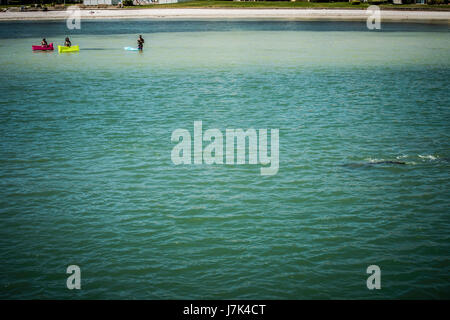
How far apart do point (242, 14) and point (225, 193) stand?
145m

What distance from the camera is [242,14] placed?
161625mm

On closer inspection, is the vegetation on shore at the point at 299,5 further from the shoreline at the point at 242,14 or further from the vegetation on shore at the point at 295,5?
the shoreline at the point at 242,14

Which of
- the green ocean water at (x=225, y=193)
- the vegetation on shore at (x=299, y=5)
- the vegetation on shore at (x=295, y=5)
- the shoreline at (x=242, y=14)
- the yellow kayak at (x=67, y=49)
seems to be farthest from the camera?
the vegetation on shore at (x=295, y=5)

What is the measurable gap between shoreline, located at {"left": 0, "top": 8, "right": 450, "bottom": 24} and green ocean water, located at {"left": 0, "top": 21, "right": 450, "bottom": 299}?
326ft

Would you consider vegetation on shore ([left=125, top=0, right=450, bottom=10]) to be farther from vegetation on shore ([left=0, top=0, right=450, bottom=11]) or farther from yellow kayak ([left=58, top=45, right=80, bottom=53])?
yellow kayak ([left=58, top=45, right=80, bottom=53])

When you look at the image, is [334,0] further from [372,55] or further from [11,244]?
[11,244]

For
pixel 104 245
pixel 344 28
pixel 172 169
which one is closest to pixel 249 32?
pixel 344 28

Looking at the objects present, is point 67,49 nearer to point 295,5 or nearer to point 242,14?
point 242,14

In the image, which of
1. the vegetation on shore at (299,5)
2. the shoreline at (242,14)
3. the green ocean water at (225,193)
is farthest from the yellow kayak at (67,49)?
the vegetation on shore at (299,5)

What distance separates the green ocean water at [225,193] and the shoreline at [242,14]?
326 feet

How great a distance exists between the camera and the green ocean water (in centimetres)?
1795

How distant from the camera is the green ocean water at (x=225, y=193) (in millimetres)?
17953
